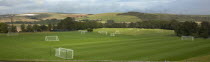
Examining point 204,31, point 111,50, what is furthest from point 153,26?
point 111,50

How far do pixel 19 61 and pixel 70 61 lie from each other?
6.75 meters

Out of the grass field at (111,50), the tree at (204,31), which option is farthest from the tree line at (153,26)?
the grass field at (111,50)

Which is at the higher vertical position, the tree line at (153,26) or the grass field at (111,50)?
the grass field at (111,50)

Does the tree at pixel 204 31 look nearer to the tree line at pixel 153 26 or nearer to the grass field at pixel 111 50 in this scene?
the tree line at pixel 153 26

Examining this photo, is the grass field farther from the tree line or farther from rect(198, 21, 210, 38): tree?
the tree line

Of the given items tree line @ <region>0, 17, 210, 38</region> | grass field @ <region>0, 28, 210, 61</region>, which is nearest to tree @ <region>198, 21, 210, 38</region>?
tree line @ <region>0, 17, 210, 38</region>

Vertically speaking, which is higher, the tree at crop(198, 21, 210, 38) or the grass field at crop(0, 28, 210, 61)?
the grass field at crop(0, 28, 210, 61)

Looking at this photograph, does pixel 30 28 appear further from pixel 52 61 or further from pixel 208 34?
pixel 52 61

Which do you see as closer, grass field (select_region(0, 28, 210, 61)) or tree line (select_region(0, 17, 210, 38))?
grass field (select_region(0, 28, 210, 61))

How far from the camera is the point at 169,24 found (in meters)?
145

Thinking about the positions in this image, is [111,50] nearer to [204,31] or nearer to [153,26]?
[204,31]

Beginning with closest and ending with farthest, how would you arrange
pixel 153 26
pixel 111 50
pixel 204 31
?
pixel 111 50 < pixel 204 31 < pixel 153 26

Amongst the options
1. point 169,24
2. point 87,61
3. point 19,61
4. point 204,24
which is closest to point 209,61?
point 87,61

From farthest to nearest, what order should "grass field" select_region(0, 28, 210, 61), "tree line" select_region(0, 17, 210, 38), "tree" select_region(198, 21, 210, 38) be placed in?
"tree line" select_region(0, 17, 210, 38)
"tree" select_region(198, 21, 210, 38)
"grass field" select_region(0, 28, 210, 61)
